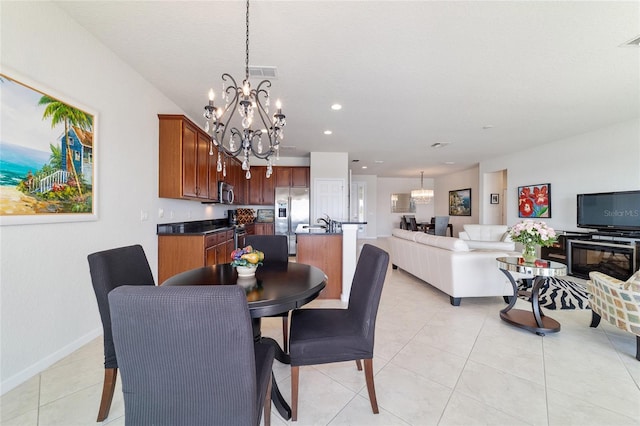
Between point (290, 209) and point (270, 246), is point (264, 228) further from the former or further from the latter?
point (270, 246)

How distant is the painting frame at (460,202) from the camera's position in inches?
353

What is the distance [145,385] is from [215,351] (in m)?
0.29

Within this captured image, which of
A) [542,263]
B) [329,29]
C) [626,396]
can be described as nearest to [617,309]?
[542,263]

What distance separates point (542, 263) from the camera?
2670mm

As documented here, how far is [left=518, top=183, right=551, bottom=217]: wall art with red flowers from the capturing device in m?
5.50

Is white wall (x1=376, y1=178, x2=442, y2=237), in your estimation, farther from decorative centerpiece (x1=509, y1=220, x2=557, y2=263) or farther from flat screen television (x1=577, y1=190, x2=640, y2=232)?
decorative centerpiece (x1=509, y1=220, x2=557, y2=263)

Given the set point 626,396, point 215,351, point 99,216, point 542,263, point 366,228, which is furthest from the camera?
point 366,228

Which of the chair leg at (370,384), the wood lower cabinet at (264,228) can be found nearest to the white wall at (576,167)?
the chair leg at (370,384)

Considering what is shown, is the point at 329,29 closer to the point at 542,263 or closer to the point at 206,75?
the point at 206,75

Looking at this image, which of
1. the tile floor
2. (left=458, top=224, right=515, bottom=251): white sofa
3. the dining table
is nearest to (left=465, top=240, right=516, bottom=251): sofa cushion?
(left=458, top=224, right=515, bottom=251): white sofa

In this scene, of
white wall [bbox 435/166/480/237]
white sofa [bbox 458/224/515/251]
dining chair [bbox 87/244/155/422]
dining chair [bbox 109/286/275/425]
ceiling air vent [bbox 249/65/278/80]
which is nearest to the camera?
dining chair [bbox 109/286/275/425]

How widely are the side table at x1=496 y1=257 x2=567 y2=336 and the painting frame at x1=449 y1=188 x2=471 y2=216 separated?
681 cm

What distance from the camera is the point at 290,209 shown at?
256 inches

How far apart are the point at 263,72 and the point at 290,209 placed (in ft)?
13.3
